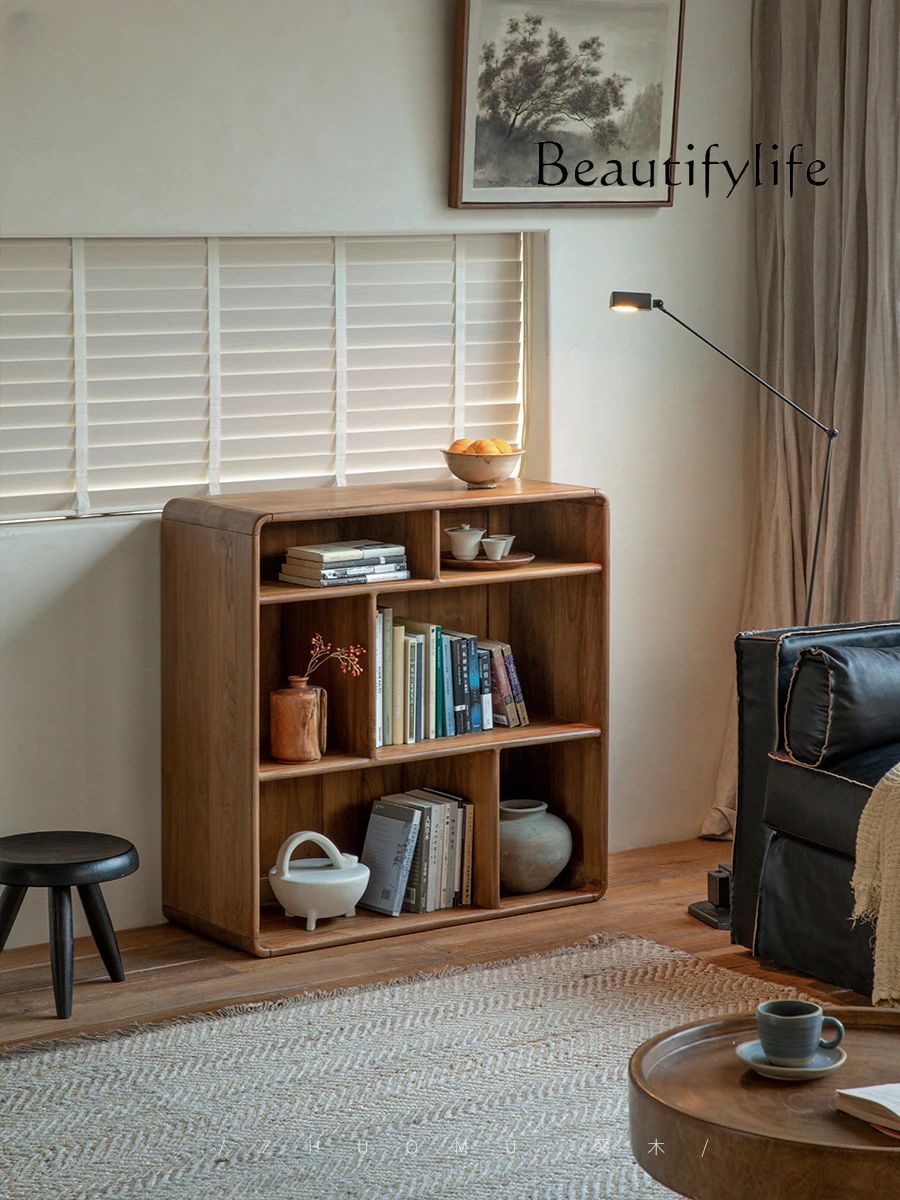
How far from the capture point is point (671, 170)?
14.8ft

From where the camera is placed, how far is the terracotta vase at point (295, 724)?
3850mm

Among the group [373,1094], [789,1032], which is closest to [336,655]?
[373,1094]

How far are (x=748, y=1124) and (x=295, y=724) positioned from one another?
1.90m

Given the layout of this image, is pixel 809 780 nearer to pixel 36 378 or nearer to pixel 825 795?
pixel 825 795

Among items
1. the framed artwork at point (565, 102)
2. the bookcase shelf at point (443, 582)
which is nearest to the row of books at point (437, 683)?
the bookcase shelf at point (443, 582)

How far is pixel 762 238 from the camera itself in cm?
472

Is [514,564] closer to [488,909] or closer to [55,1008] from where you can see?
[488,909]

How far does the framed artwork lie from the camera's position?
4.14m

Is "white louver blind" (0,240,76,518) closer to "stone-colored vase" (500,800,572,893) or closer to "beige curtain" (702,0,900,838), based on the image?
"stone-colored vase" (500,800,572,893)

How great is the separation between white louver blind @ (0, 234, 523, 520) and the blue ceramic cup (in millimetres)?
2189

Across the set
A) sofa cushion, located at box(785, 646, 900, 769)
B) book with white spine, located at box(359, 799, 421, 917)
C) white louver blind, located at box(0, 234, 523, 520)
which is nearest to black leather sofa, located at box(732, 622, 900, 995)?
sofa cushion, located at box(785, 646, 900, 769)

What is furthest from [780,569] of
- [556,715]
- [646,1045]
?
[646,1045]

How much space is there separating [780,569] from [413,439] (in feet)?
3.67

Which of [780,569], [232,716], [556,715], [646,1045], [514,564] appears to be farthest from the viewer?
[780,569]
